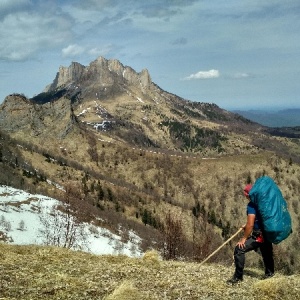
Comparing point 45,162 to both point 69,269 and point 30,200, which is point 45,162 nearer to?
point 30,200

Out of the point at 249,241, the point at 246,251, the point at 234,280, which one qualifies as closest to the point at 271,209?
the point at 249,241

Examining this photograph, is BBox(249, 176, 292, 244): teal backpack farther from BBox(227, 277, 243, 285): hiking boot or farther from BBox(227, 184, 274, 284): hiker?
BBox(227, 277, 243, 285): hiking boot

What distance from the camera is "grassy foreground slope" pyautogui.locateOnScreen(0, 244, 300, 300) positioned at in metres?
11.1

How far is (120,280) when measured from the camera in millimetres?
12617

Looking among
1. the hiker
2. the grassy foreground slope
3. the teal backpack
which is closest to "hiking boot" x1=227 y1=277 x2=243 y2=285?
the hiker

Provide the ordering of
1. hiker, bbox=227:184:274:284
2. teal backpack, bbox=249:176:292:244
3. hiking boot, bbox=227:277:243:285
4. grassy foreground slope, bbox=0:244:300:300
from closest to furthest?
grassy foreground slope, bbox=0:244:300:300 < teal backpack, bbox=249:176:292:244 < hiker, bbox=227:184:274:284 < hiking boot, bbox=227:277:243:285

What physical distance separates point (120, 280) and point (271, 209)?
5.27 metres

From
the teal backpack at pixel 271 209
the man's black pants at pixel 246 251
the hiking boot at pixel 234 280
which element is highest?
the teal backpack at pixel 271 209

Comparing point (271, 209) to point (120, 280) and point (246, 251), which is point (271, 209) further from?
Result: point (120, 280)

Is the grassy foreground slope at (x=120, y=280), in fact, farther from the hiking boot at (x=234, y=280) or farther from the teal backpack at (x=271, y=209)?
the teal backpack at (x=271, y=209)

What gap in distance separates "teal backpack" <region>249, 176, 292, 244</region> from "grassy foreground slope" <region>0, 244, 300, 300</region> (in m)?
1.44

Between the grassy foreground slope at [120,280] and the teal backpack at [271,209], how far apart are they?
1440 millimetres

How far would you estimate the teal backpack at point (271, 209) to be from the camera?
12.4 metres

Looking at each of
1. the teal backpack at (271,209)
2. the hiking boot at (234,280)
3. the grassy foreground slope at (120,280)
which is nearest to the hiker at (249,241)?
the hiking boot at (234,280)
